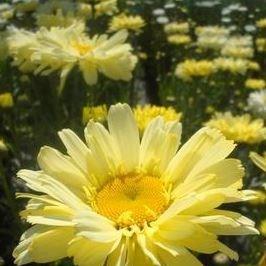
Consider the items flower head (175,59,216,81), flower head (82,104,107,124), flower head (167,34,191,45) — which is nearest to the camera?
flower head (82,104,107,124)

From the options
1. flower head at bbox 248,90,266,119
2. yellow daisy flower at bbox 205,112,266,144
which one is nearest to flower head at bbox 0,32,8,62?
yellow daisy flower at bbox 205,112,266,144

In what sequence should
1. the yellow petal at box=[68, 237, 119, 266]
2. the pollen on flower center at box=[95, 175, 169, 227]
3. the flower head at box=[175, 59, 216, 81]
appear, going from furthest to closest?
the flower head at box=[175, 59, 216, 81], the pollen on flower center at box=[95, 175, 169, 227], the yellow petal at box=[68, 237, 119, 266]

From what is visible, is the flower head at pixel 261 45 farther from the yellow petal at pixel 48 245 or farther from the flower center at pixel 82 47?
the yellow petal at pixel 48 245

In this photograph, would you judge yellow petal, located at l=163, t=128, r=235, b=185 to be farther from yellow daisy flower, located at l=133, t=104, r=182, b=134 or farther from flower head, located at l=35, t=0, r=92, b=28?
flower head, located at l=35, t=0, r=92, b=28

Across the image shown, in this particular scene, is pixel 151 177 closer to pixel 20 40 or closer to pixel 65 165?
pixel 65 165

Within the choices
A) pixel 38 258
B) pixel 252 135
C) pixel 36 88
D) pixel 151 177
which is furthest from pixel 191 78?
pixel 38 258

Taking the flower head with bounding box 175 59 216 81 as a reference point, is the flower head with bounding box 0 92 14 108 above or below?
above

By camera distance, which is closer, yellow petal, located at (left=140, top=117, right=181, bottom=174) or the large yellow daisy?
the large yellow daisy

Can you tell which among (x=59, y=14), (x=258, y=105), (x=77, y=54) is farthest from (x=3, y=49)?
(x=258, y=105)
